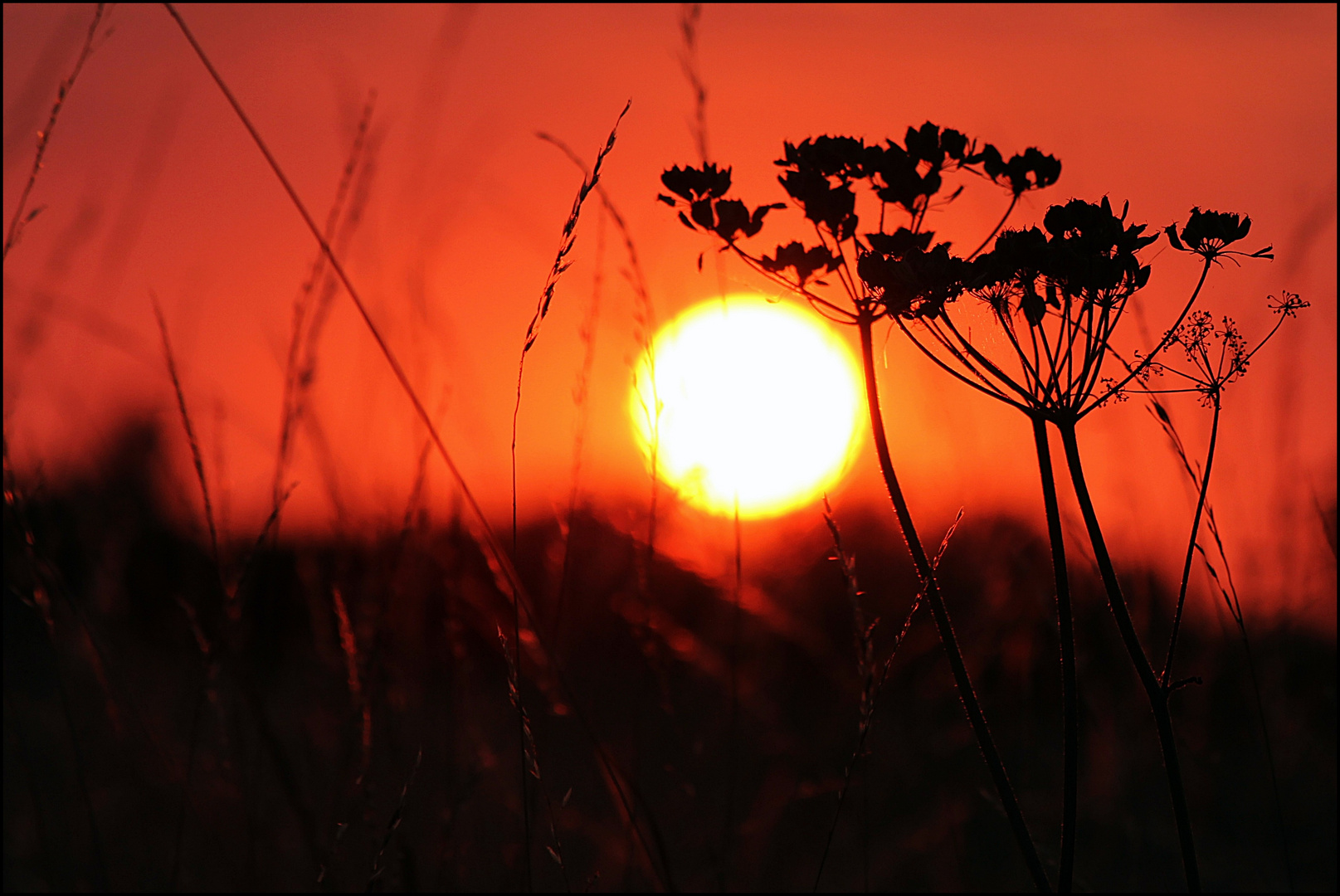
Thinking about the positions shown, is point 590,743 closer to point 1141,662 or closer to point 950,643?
point 950,643

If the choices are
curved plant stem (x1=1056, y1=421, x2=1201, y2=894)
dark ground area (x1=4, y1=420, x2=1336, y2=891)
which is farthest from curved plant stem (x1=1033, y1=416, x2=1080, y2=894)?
dark ground area (x1=4, y1=420, x2=1336, y2=891)

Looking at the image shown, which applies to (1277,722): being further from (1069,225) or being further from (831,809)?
(1069,225)

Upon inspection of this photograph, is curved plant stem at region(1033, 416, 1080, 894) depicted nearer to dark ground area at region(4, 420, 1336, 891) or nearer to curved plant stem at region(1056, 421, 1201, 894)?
curved plant stem at region(1056, 421, 1201, 894)

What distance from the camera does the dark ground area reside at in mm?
2283

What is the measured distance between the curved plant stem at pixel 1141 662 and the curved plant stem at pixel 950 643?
176 millimetres

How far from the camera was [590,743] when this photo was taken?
2.58 meters

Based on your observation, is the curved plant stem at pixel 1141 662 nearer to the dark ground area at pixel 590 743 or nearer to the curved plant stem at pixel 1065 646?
the curved plant stem at pixel 1065 646

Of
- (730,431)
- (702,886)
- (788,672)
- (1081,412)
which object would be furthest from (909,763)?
(1081,412)

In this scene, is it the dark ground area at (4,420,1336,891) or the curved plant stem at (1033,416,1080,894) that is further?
the dark ground area at (4,420,1336,891)

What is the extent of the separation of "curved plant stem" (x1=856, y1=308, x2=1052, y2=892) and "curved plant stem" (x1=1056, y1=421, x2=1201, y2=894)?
176 millimetres

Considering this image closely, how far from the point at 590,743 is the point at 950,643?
1.62m

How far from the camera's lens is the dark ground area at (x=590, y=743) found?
2283mm

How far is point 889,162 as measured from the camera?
142 centimetres

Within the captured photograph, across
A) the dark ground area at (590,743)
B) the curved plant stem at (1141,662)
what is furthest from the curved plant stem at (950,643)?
the dark ground area at (590,743)
